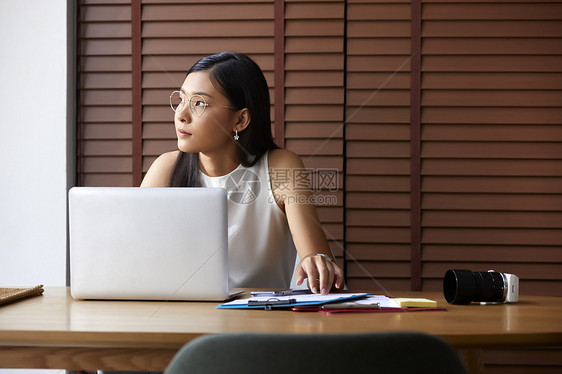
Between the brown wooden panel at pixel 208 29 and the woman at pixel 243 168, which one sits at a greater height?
the brown wooden panel at pixel 208 29

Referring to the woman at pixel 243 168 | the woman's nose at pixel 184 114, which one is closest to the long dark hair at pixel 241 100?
the woman at pixel 243 168

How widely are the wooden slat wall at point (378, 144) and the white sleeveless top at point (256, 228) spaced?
22.9 inches

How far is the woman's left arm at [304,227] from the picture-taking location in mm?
1411

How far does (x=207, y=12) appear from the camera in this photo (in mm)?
2561

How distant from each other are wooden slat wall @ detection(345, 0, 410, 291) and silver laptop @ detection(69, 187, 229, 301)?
130 centimetres

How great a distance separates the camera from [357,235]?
2.51 metres

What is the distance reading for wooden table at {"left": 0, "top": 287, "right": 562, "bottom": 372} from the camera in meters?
0.96

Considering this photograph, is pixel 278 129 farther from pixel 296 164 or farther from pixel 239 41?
pixel 296 164

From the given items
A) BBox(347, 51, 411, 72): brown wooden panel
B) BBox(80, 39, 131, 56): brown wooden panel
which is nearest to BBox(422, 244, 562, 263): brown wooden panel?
BBox(347, 51, 411, 72): brown wooden panel

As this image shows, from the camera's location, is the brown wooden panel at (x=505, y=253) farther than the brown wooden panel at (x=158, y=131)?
No

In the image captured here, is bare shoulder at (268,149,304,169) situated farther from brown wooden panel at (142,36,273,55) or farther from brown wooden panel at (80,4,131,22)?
brown wooden panel at (80,4,131,22)

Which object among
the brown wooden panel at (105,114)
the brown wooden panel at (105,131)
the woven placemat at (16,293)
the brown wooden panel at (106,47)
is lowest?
the woven placemat at (16,293)

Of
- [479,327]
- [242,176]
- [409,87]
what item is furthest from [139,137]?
[479,327]

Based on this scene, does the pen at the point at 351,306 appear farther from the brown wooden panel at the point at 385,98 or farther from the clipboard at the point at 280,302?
the brown wooden panel at the point at 385,98
